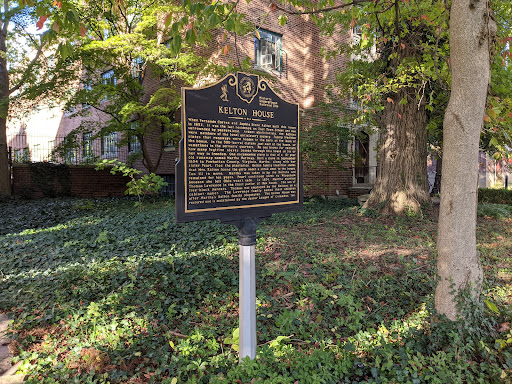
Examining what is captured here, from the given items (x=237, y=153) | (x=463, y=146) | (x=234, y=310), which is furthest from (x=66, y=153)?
(x=463, y=146)

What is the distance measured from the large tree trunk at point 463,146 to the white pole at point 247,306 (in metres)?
1.96

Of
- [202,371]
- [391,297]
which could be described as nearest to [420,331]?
[391,297]

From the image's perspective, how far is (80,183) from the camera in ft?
50.4

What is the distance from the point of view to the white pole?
300 cm

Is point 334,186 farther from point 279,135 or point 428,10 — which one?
point 279,135

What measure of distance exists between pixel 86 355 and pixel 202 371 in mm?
1085

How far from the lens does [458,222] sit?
3.53 meters

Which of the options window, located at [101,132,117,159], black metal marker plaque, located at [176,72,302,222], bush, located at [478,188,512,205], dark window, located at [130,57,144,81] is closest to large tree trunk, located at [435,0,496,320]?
black metal marker plaque, located at [176,72,302,222]

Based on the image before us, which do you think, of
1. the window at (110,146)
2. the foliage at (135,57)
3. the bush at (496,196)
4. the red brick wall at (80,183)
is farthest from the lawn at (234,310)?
the bush at (496,196)

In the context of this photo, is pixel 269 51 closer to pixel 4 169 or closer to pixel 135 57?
pixel 135 57

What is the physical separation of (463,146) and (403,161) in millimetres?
6621

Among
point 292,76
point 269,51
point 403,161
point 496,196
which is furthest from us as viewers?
point 496,196

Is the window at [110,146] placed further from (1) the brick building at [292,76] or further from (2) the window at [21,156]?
(2) the window at [21,156]

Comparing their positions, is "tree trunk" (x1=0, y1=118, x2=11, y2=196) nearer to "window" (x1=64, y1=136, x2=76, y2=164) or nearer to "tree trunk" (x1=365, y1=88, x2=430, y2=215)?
"window" (x1=64, y1=136, x2=76, y2=164)
